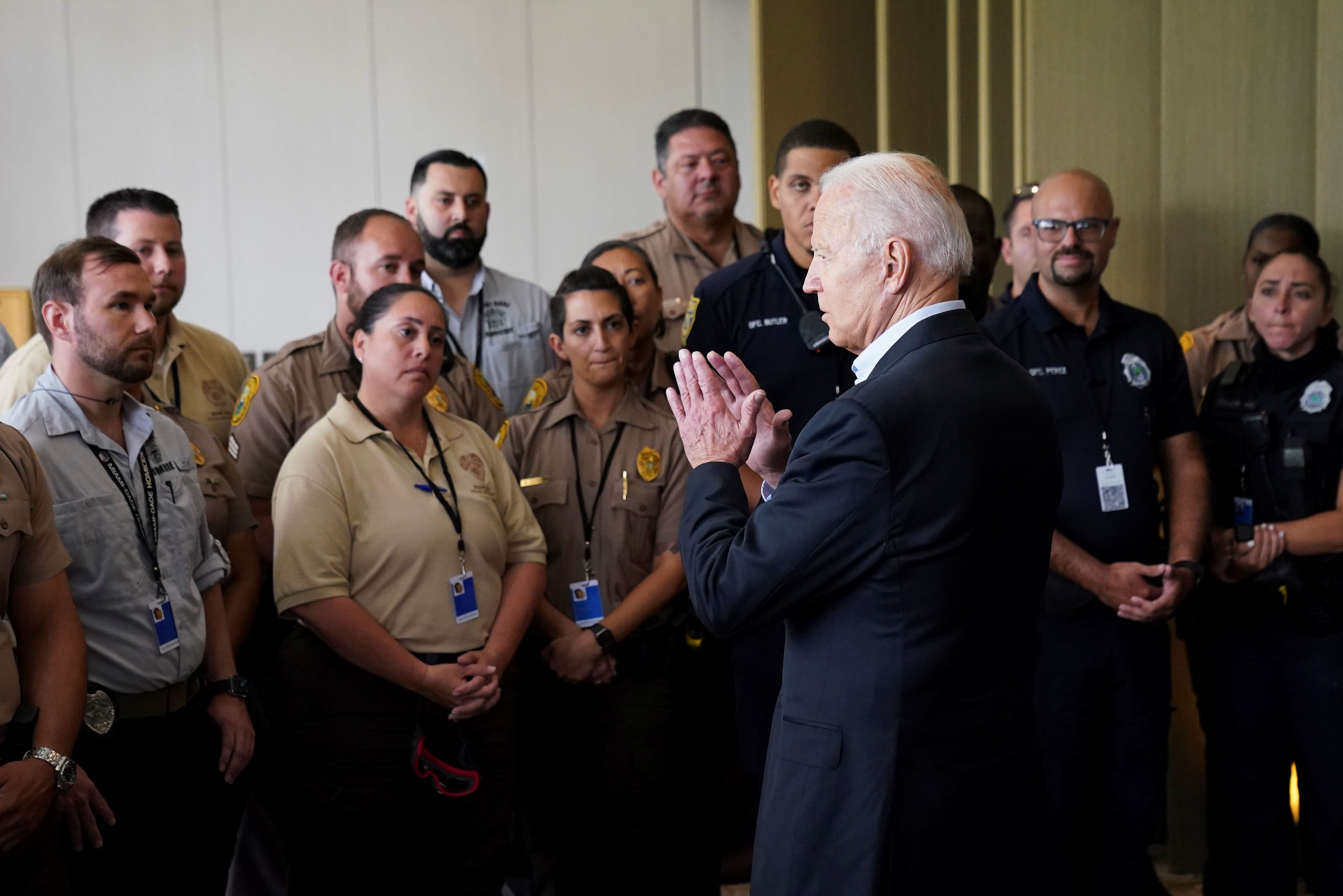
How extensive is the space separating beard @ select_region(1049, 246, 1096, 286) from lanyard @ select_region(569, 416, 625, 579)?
50.4 inches

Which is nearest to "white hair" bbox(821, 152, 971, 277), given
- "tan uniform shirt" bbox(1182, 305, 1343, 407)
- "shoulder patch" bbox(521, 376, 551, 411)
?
"shoulder patch" bbox(521, 376, 551, 411)

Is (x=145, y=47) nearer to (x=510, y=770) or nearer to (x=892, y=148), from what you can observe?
(x=892, y=148)

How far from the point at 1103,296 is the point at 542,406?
1.64m

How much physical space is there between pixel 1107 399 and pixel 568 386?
60.3 inches

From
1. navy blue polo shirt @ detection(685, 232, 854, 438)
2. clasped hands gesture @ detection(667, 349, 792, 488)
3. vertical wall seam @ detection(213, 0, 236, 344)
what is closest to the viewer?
clasped hands gesture @ detection(667, 349, 792, 488)

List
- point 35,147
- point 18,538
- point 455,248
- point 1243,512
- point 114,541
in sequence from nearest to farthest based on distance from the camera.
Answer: point 18,538
point 114,541
point 1243,512
point 455,248
point 35,147

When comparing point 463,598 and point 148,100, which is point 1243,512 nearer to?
point 463,598

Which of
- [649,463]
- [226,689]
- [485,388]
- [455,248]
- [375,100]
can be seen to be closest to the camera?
[226,689]

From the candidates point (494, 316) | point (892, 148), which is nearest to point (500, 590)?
point (494, 316)

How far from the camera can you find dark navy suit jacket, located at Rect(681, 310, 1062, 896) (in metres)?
1.57

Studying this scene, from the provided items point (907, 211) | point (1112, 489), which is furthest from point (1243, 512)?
point (907, 211)

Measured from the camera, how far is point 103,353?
2.37m

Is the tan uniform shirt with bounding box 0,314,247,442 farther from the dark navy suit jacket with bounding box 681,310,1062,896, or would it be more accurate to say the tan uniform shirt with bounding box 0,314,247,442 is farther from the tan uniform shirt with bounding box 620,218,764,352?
the dark navy suit jacket with bounding box 681,310,1062,896

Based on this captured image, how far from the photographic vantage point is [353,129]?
6234 millimetres
